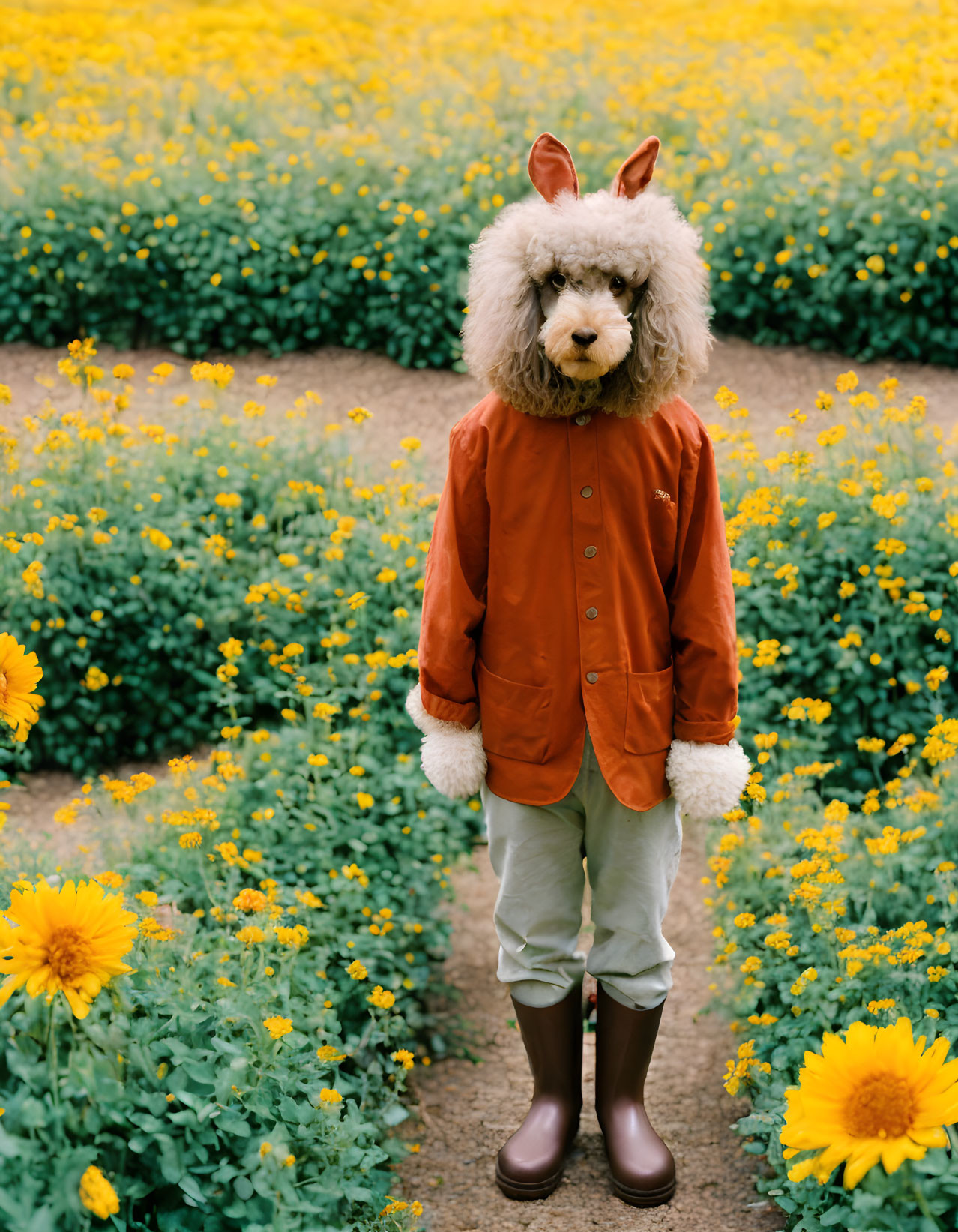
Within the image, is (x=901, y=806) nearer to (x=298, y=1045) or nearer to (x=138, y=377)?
(x=298, y=1045)

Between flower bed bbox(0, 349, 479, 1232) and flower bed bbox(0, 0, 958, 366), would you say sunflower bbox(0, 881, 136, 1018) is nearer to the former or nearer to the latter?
flower bed bbox(0, 349, 479, 1232)

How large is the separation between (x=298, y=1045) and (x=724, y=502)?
223 cm

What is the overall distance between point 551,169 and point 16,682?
1.24 metres

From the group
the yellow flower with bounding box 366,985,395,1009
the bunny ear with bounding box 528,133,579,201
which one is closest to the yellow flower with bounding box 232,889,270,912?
the yellow flower with bounding box 366,985,395,1009

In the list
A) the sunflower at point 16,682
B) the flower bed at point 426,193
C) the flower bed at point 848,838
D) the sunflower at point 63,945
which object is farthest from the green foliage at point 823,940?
the flower bed at point 426,193

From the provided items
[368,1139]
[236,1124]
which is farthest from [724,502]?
[236,1124]

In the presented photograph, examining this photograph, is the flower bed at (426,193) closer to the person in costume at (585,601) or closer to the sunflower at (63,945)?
the person in costume at (585,601)

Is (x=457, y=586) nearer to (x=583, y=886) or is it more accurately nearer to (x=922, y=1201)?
(x=583, y=886)

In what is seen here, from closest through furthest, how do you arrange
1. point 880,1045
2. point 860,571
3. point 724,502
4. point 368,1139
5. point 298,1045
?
point 880,1045 → point 298,1045 → point 368,1139 → point 860,571 → point 724,502

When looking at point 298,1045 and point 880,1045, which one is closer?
point 880,1045

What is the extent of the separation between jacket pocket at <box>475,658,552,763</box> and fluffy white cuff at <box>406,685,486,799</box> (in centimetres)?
3

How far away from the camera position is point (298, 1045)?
210cm

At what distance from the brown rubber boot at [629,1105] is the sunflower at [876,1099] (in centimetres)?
62

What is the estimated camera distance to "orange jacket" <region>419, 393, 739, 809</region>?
1953mm
